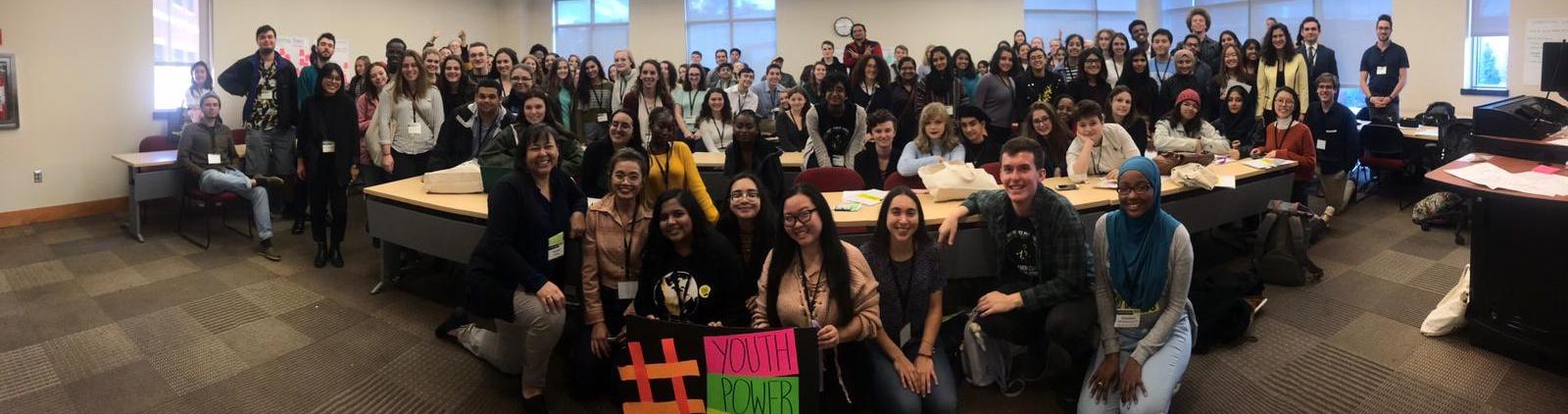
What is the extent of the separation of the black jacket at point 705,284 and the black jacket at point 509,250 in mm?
375

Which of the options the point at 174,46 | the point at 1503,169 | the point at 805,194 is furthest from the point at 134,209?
the point at 1503,169

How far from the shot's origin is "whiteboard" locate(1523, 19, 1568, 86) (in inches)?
261

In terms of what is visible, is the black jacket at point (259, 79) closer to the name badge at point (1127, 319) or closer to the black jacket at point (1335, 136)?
the name badge at point (1127, 319)

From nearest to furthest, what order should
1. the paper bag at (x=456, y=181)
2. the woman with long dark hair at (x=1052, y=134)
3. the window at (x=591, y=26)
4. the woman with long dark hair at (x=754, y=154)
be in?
the paper bag at (x=456, y=181), the woman with long dark hair at (x=754, y=154), the woman with long dark hair at (x=1052, y=134), the window at (x=591, y=26)

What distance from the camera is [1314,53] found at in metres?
6.36

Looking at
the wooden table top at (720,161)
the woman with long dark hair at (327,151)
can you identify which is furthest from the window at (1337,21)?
the woman with long dark hair at (327,151)

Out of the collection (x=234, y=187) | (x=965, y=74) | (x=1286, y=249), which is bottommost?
(x=1286, y=249)

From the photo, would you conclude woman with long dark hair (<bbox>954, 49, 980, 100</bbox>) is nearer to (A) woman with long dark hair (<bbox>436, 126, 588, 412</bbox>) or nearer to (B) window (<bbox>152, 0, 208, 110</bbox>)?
(A) woman with long dark hair (<bbox>436, 126, 588, 412</bbox>)

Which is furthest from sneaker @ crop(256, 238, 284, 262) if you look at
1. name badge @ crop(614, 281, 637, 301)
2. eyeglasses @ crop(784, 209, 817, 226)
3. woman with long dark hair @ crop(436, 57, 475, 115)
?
eyeglasses @ crop(784, 209, 817, 226)

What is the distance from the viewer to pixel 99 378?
2861 mm

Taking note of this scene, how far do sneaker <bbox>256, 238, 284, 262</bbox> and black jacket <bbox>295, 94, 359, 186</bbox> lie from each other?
22.6 inches

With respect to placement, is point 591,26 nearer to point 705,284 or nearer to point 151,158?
point 151,158

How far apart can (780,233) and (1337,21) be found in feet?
31.3

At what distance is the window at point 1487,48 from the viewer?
707cm
